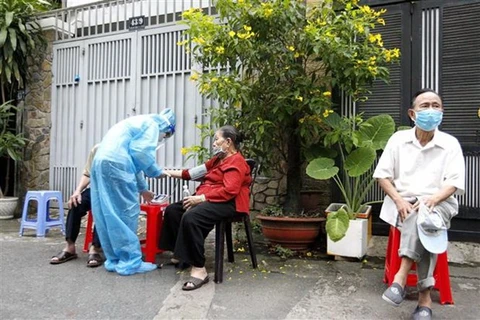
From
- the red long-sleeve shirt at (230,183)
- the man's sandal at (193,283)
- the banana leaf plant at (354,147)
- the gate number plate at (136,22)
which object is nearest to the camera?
the man's sandal at (193,283)

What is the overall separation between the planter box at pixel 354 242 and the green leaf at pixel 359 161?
0.43 meters

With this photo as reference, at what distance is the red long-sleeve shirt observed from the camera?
3205 millimetres

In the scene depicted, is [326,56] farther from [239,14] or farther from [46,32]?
[46,32]

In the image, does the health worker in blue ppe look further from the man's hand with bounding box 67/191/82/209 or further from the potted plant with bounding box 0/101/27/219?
the potted plant with bounding box 0/101/27/219

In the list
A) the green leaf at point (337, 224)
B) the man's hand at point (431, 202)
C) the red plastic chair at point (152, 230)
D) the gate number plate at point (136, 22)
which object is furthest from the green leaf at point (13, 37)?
the man's hand at point (431, 202)

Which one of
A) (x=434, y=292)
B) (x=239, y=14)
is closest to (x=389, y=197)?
(x=434, y=292)

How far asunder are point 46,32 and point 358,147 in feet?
17.1

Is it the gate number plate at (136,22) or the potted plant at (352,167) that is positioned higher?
the gate number plate at (136,22)

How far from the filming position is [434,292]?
9.62 ft

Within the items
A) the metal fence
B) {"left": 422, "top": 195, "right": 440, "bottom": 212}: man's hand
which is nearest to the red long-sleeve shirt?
{"left": 422, "top": 195, "right": 440, "bottom": 212}: man's hand

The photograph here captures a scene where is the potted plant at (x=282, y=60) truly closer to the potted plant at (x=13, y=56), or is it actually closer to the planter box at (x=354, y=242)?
the planter box at (x=354, y=242)

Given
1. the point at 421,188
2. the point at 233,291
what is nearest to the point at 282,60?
the point at 421,188

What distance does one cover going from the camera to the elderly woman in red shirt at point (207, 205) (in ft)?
10.1

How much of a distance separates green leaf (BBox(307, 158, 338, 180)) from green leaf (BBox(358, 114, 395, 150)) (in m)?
0.35
